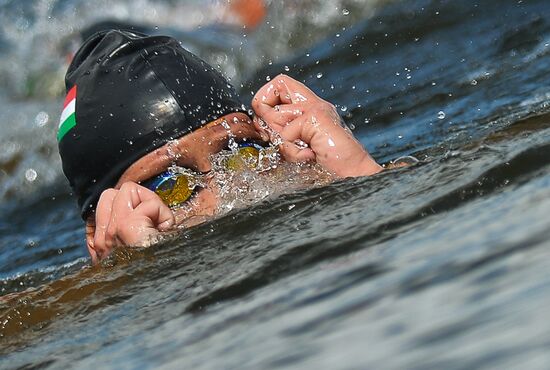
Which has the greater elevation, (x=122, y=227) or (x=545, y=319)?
(x=122, y=227)

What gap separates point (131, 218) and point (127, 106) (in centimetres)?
73

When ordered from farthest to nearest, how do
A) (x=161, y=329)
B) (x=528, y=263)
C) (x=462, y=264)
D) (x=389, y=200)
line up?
(x=389, y=200) < (x=161, y=329) < (x=462, y=264) < (x=528, y=263)

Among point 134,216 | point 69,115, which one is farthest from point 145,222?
point 69,115

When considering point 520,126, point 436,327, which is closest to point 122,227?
point 520,126

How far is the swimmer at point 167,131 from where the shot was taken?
4.00m

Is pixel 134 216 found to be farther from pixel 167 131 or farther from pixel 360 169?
pixel 360 169

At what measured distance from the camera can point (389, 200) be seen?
3.20 meters

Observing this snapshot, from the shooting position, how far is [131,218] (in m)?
3.67

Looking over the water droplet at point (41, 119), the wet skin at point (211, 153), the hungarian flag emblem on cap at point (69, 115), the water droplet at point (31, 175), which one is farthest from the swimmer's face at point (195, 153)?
the water droplet at point (41, 119)

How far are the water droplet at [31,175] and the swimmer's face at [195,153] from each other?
3469 millimetres

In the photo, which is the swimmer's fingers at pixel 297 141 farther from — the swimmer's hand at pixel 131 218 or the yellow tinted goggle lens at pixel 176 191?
the swimmer's hand at pixel 131 218

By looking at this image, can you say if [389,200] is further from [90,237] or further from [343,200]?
[90,237]

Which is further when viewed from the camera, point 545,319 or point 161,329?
point 161,329

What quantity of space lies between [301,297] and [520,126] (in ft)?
5.60
